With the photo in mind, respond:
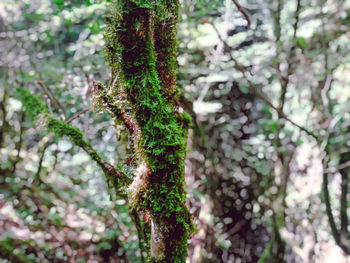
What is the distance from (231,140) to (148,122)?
13.1 feet

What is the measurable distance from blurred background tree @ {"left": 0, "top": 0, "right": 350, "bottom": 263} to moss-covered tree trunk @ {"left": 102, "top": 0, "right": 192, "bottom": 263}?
2.62m

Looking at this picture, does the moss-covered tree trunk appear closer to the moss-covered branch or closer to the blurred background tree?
the moss-covered branch

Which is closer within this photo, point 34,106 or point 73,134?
point 73,134

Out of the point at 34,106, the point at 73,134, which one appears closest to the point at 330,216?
the point at 73,134

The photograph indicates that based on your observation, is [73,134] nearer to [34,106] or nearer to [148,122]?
[34,106]

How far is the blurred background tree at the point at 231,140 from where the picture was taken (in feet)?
13.9

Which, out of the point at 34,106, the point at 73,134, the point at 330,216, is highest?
the point at 34,106

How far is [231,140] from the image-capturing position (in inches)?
203

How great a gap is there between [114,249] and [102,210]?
71 cm

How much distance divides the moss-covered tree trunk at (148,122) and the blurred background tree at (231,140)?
262cm

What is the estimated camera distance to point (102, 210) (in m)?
5.12

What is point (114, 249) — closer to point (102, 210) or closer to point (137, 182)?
point (102, 210)

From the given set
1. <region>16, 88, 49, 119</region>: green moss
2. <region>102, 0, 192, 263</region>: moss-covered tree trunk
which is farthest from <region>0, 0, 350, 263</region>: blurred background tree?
<region>102, 0, 192, 263</region>: moss-covered tree trunk

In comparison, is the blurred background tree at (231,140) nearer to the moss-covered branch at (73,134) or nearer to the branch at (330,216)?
the branch at (330,216)
